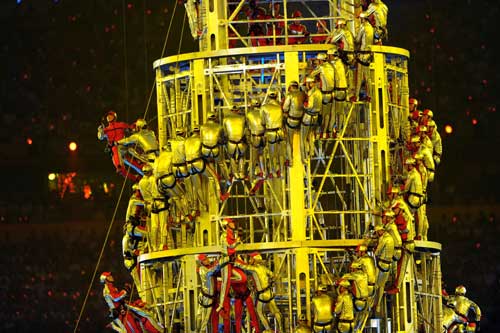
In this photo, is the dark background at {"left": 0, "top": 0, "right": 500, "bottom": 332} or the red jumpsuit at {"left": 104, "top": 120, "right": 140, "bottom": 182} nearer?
the red jumpsuit at {"left": 104, "top": 120, "right": 140, "bottom": 182}

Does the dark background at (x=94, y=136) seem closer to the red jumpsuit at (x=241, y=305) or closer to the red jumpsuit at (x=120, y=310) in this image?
the red jumpsuit at (x=120, y=310)

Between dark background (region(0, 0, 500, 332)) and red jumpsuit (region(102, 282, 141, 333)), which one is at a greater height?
dark background (region(0, 0, 500, 332))

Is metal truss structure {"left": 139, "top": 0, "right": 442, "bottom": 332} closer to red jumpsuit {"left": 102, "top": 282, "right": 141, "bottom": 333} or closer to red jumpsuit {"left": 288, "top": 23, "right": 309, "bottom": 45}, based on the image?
red jumpsuit {"left": 102, "top": 282, "right": 141, "bottom": 333}

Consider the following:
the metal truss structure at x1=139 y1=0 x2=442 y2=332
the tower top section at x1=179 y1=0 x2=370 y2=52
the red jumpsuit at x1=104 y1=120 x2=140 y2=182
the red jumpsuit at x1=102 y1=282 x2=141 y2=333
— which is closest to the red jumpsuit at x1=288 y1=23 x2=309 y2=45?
the tower top section at x1=179 y1=0 x2=370 y2=52

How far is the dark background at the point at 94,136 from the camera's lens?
132 feet

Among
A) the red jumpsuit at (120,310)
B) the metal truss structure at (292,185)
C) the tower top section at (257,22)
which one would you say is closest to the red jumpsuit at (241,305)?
the metal truss structure at (292,185)

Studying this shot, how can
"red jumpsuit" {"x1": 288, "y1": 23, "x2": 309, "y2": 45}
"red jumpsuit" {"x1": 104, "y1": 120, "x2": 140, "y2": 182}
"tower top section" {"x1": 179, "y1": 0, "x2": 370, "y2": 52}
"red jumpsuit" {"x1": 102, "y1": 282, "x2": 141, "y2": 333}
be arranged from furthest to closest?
1. "red jumpsuit" {"x1": 288, "y1": 23, "x2": 309, "y2": 45}
2. "red jumpsuit" {"x1": 104, "y1": 120, "x2": 140, "y2": 182}
3. "tower top section" {"x1": 179, "y1": 0, "x2": 370, "y2": 52}
4. "red jumpsuit" {"x1": 102, "y1": 282, "x2": 141, "y2": 333}

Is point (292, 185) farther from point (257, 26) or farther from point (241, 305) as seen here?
point (257, 26)

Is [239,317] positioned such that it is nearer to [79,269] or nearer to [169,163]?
[169,163]

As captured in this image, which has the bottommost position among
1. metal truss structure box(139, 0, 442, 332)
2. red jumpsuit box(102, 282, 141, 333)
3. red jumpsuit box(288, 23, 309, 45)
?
red jumpsuit box(102, 282, 141, 333)

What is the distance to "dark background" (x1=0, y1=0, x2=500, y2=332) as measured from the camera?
40.2 meters

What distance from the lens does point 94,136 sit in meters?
40.3

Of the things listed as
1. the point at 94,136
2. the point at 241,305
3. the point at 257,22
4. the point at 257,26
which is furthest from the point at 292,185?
the point at 94,136

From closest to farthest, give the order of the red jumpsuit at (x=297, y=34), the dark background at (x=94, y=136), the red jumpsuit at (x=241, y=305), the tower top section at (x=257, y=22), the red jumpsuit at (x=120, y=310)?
1. the red jumpsuit at (x=241, y=305)
2. the red jumpsuit at (x=120, y=310)
3. the tower top section at (x=257, y=22)
4. the red jumpsuit at (x=297, y=34)
5. the dark background at (x=94, y=136)
